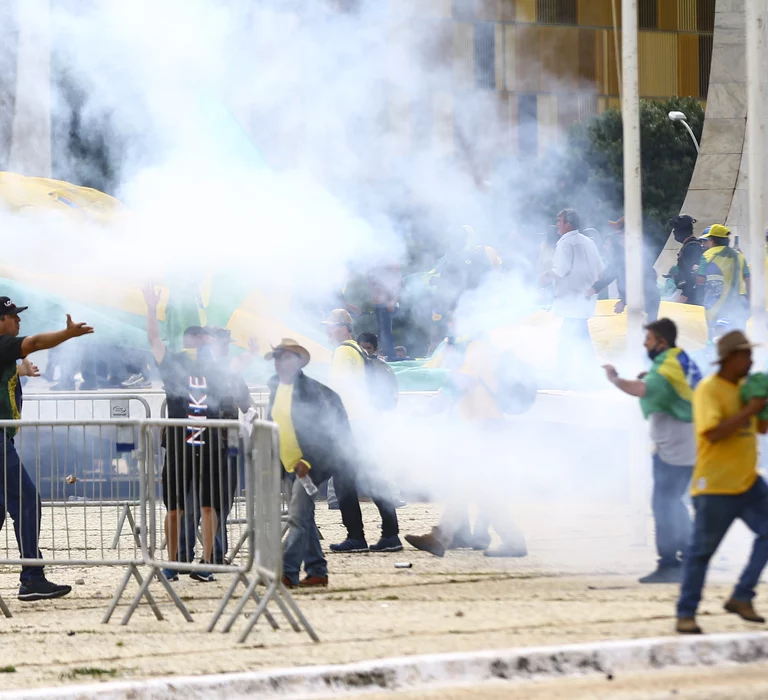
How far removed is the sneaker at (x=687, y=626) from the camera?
655cm

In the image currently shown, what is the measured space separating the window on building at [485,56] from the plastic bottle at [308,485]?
6.18m

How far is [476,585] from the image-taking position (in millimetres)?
8555

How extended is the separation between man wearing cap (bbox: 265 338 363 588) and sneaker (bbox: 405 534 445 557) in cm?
114

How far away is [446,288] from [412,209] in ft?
2.75

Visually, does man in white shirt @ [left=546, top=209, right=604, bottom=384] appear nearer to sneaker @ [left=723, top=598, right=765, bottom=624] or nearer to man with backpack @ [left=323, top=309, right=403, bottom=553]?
man with backpack @ [left=323, top=309, right=403, bottom=553]

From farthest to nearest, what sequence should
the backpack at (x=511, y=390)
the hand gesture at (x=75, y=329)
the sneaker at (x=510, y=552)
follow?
the backpack at (x=511, y=390)
the sneaker at (x=510, y=552)
the hand gesture at (x=75, y=329)

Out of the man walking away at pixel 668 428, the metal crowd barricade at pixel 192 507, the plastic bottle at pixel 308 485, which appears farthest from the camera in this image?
the plastic bottle at pixel 308 485

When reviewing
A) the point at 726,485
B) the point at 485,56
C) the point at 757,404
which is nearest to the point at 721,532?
the point at 726,485

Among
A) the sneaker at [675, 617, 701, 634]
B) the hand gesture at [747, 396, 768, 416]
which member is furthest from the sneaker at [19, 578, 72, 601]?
the hand gesture at [747, 396, 768, 416]

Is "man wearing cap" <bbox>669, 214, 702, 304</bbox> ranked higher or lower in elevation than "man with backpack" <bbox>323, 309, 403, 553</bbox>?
higher

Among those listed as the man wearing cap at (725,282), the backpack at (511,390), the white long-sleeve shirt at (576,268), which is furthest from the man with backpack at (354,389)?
the man wearing cap at (725,282)

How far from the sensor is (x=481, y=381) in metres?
10.1

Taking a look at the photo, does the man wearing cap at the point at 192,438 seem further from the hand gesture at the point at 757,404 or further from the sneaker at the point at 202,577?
the hand gesture at the point at 757,404

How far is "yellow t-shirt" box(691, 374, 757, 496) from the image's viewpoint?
21.8ft
